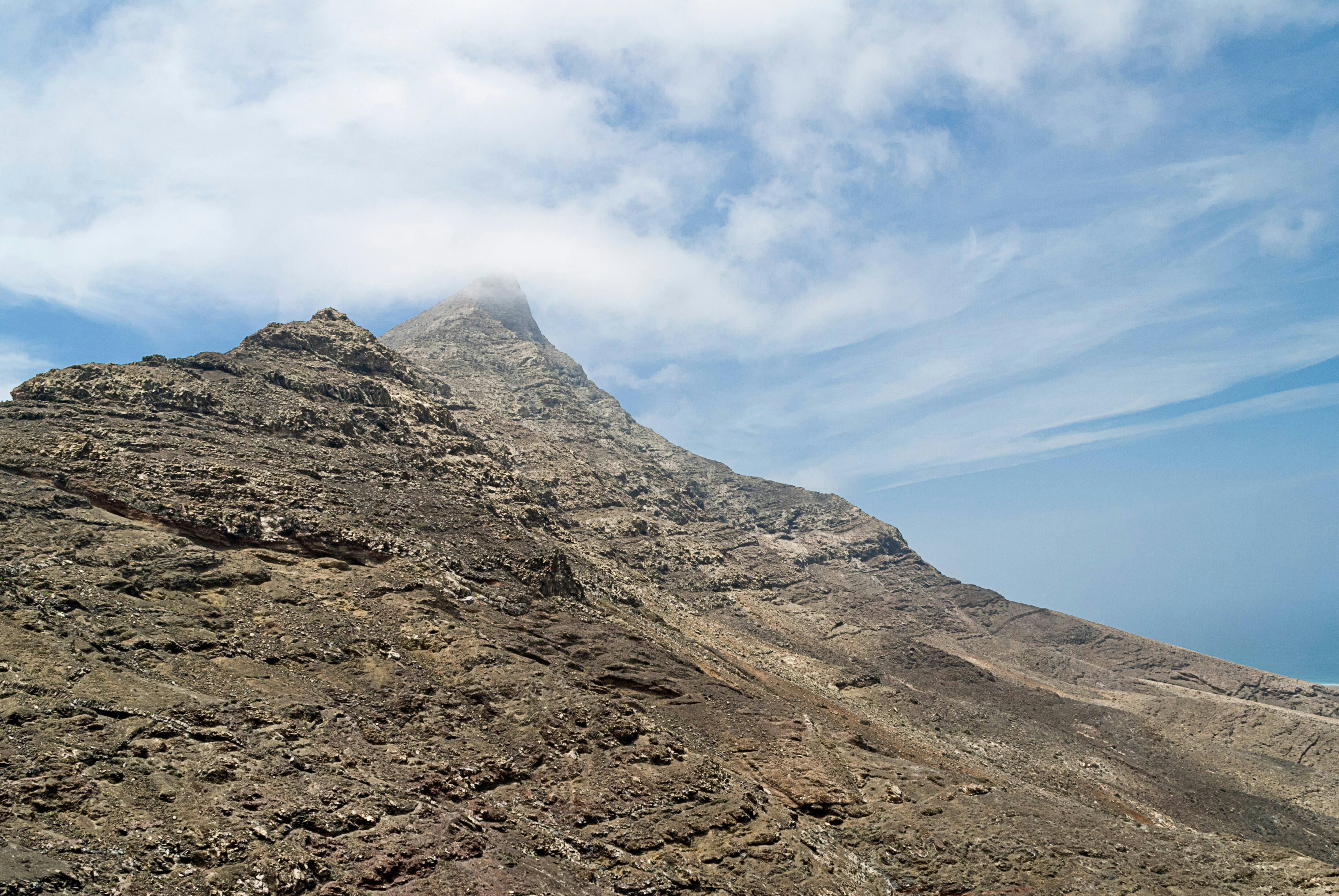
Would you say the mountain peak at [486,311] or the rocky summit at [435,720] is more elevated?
the mountain peak at [486,311]

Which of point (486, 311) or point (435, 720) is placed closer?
point (435, 720)

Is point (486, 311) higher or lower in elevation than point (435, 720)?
higher

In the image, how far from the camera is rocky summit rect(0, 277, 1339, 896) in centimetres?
1700

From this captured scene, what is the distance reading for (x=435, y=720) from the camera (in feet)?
80.9

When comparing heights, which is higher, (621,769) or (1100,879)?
(621,769)

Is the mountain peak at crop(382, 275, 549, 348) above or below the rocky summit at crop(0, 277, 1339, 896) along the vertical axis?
above

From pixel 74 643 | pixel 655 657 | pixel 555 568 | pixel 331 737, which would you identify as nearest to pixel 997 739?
pixel 655 657

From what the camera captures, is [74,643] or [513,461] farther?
[513,461]

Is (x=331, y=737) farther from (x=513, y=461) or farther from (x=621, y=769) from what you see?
(x=513, y=461)

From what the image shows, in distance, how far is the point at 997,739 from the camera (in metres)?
53.3

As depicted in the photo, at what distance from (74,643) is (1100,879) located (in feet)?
117

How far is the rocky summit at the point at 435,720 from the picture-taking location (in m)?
17.0

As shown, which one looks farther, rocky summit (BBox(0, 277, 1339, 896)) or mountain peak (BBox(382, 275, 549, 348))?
mountain peak (BBox(382, 275, 549, 348))

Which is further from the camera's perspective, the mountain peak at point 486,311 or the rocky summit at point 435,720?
the mountain peak at point 486,311
